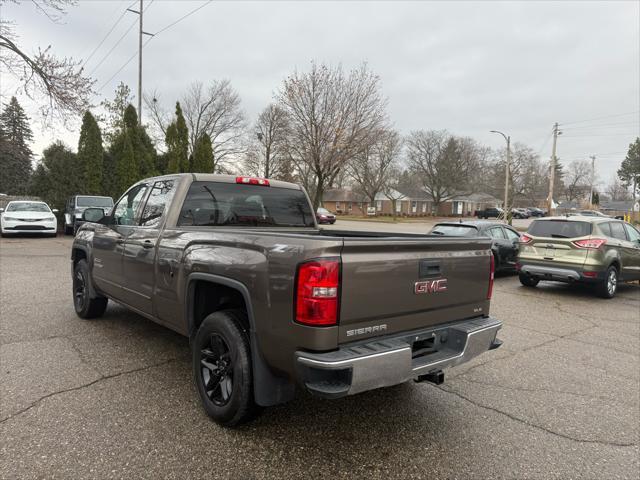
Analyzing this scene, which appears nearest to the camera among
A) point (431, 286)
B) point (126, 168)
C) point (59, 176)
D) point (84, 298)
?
point (431, 286)

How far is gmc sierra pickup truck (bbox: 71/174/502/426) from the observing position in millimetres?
2408

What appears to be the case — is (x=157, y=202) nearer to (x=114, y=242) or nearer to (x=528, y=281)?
(x=114, y=242)

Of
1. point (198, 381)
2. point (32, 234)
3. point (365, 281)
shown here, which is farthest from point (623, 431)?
point (32, 234)

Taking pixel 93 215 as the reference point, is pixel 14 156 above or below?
above

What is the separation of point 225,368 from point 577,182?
115 metres

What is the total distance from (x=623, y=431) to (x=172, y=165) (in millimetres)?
24076

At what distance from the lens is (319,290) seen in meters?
2.39

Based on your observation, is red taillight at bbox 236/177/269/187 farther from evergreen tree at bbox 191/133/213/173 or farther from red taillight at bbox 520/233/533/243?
evergreen tree at bbox 191/133/213/173

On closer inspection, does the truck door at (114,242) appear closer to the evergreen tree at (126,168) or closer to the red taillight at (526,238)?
the red taillight at (526,238)

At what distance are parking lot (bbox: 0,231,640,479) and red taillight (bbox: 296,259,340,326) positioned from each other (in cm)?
101

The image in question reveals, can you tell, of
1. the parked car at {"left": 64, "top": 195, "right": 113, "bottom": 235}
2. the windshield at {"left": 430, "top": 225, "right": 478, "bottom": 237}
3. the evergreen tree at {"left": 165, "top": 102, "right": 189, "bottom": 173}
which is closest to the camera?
the windshield at {"left": 430, "top": 225, "right": 478, "bottom": 237}

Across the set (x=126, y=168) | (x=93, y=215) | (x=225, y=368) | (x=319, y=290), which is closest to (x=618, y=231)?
(x=319, y=290)

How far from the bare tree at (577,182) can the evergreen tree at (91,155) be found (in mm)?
102036

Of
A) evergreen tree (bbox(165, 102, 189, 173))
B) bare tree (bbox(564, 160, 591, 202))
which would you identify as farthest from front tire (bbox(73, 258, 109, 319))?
bare tree (bbox(564, 160, 591, 202))
